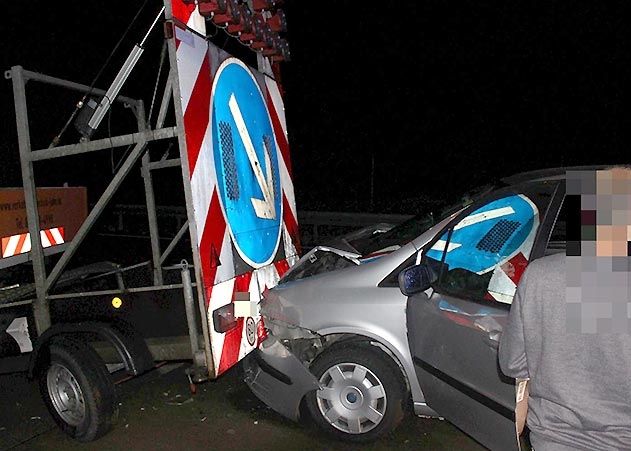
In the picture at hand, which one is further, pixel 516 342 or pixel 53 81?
pixel 53 81

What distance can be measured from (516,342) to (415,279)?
145cm

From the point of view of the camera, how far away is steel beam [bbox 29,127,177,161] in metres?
3.44

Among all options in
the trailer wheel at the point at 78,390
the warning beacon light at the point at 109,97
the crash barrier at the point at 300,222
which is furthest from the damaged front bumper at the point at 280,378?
the crash barrier at the point at 300,222

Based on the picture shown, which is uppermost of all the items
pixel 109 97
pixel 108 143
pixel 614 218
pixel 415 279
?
pixel 109 97

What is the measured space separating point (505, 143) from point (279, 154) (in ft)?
73.7

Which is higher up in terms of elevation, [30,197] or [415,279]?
[30,197]

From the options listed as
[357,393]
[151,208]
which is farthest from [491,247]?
[151,208]

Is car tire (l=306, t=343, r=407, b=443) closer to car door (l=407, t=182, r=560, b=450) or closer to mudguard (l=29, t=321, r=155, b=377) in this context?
car door (l=407, t=182, r=560, b=450)

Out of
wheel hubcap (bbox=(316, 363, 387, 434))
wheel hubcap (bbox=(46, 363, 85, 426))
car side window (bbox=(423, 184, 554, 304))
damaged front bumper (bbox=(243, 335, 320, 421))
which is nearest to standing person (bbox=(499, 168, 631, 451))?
car side window (bbox=(423, 184, 554, 304))

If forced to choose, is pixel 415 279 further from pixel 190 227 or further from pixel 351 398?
pixel 190 227

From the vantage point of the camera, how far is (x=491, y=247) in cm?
357

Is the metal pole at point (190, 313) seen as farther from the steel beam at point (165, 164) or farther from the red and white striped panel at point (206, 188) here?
the steel beam at point (165, 164)

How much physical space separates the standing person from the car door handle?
97cm

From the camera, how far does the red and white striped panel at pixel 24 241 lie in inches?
210
